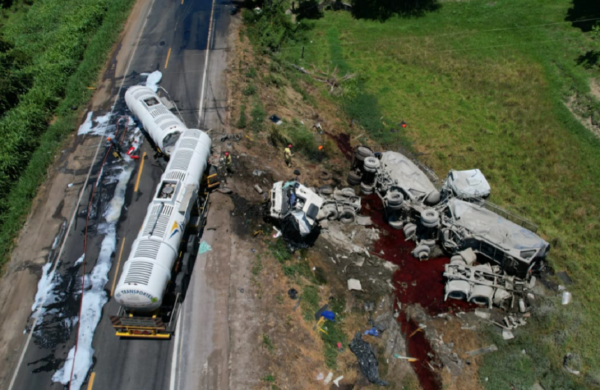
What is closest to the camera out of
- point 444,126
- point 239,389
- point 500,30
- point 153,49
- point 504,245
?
point 239,389

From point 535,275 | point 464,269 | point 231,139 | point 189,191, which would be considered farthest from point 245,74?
point 535,275

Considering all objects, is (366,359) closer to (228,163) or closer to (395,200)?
(395,200)

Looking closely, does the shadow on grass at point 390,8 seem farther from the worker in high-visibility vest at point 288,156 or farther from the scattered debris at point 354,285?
the scattered debris at point 354,285

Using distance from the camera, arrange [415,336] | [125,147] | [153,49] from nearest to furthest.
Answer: [415,336] → [125,147] → [153,49]

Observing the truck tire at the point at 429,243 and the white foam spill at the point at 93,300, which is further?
the truck tire at the point at 429,243

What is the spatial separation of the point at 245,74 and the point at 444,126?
16911 mm

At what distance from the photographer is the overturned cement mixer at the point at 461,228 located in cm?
2155

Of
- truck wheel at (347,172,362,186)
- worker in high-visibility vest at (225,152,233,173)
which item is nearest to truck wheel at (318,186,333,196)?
truck wheel at (347,172,362,186)

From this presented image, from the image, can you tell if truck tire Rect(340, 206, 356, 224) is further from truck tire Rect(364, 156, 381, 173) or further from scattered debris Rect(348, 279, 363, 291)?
scattered debris Rect(348, 279, 363, 291)

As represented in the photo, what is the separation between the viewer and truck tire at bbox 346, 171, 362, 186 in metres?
28.0

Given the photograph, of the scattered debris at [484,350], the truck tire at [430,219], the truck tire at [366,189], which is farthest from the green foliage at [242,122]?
the scattered debris at [484,350]

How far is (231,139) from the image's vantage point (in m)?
28.4

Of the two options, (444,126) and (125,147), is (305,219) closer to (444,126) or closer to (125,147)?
(125,147)

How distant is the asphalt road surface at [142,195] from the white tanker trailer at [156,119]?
2.10 m
